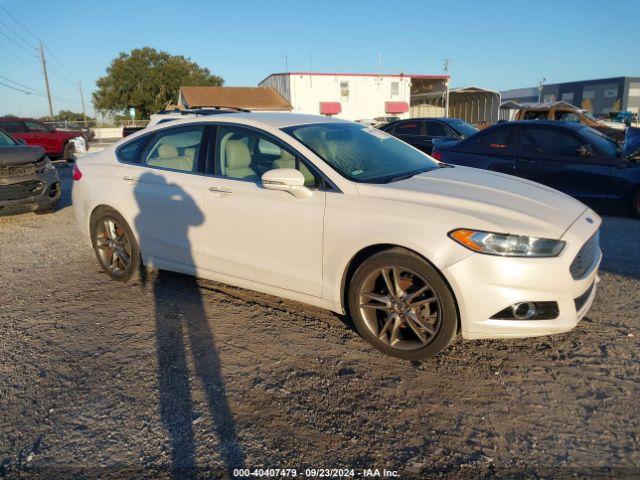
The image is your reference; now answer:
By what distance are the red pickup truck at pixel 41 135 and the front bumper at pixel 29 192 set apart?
10463 millimetres

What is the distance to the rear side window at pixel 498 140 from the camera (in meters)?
7.99

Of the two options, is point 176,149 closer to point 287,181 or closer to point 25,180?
point 287,181

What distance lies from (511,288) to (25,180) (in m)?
7.85

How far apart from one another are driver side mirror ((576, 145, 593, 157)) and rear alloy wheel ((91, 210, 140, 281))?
20.8 feet

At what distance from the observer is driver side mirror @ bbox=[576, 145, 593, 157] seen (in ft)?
24.0

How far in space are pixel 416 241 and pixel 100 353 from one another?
237 centimetres

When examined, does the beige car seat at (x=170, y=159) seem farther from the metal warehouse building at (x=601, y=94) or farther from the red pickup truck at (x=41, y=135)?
the metal warehouse building at (x=601, y=94)

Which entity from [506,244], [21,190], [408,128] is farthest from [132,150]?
[408,128]

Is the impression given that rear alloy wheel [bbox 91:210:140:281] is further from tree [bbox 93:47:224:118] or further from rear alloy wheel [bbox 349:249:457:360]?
tree [bbox 93:47:224:118]

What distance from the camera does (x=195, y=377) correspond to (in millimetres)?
3209

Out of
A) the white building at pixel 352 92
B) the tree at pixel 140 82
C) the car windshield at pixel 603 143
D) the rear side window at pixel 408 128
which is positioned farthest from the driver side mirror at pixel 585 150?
the tree at pixel 140 82

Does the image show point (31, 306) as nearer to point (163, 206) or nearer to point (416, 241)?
point (163, 206)

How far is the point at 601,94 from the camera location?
8225 centimetres

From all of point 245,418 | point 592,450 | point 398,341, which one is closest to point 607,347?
point 592,450
